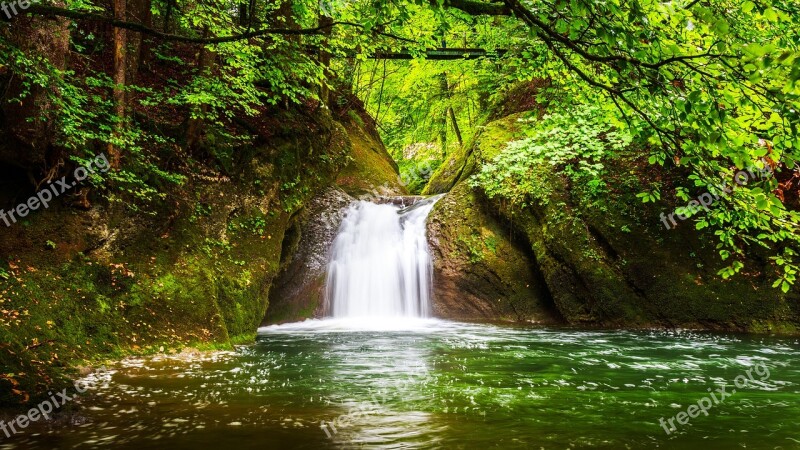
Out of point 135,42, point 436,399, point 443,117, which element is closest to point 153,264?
point 135,42

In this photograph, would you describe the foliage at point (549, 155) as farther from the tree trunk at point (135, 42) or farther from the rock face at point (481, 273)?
the tree trunk at point (135, 42)

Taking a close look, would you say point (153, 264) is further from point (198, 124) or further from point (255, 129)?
point (255, 129)

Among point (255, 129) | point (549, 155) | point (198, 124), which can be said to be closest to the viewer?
point (198, 124)

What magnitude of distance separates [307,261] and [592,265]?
7.73 m

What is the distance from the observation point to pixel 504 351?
809cm

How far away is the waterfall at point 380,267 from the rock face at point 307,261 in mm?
264

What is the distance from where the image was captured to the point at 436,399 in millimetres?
4992

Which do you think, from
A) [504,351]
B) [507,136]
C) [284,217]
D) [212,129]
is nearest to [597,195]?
[507,136]

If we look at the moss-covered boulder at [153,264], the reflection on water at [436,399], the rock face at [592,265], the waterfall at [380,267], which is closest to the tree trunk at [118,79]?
the moss-covered boulder at [153,264]

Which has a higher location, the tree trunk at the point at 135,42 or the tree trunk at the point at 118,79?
the tree trunk at the point at 135,42

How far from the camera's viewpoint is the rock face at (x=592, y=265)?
1114cm

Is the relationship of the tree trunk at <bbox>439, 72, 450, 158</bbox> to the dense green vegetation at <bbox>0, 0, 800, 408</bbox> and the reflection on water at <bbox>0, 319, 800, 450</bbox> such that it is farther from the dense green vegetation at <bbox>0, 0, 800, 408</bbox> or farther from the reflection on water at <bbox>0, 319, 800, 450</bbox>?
the reflection on water at <bbox>0, 319, 800, 450</bbox>

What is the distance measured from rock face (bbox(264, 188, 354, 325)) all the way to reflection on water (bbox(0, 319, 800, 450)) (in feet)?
14.4

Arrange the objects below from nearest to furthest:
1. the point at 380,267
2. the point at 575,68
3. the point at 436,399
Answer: the point at 575,68
the point at 436,399
the point at 380,267
